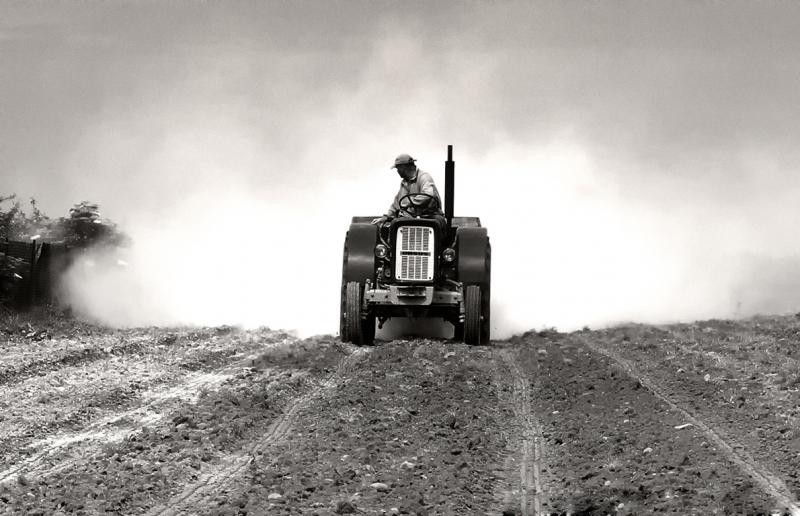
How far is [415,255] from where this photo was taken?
1797 centimetres

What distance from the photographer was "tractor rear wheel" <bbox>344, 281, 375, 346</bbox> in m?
18.0

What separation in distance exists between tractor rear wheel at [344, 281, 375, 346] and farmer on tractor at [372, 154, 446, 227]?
1.39m

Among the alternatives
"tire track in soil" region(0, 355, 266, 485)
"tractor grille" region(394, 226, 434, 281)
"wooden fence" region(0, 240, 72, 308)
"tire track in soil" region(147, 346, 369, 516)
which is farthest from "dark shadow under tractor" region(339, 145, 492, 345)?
"wooden fence" region(0, 240, 72, 308)

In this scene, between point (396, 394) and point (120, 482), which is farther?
point (396, 394)

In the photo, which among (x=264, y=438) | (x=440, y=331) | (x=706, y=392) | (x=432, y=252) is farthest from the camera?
(x=440, y=331)

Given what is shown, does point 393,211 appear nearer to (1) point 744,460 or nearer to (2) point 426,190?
(2) point 426,190

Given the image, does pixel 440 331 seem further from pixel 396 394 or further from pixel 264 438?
pixel 264 438

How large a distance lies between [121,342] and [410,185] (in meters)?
5.43

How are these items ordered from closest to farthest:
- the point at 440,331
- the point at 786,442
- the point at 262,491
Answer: the point at 262,491 < the point at 786,442 < the point at 440,331

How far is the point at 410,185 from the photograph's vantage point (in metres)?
18.8

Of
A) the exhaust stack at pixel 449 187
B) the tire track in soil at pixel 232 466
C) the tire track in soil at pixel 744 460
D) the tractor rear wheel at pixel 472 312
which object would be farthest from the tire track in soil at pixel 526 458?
the exhaust stack at pixel 449 187

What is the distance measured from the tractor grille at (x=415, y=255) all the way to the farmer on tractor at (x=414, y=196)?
0.40 meters

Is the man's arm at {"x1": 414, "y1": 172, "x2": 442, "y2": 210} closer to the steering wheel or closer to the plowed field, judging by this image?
the steering wheel

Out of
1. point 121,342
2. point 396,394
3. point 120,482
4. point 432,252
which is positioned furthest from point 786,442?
point 121,342
